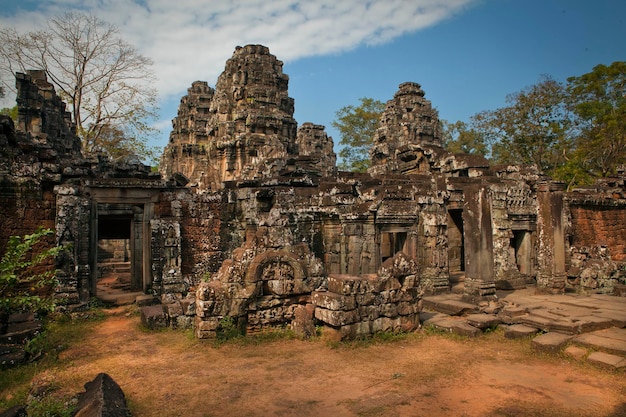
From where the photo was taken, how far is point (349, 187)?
993 centimetres

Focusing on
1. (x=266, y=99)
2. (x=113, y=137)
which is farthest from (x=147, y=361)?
(x=113, y=137)

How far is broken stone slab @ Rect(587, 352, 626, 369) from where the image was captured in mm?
5215

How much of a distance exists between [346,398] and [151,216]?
24.4 feet

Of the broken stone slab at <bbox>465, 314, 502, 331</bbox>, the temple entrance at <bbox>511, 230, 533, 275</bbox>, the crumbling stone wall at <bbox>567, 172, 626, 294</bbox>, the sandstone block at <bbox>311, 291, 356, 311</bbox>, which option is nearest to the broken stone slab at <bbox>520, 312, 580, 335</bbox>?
the broken stone slab at <bbox>465, 314, 502, 331</bbox>

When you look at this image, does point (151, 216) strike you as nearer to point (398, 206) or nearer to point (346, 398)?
point (398, 206)

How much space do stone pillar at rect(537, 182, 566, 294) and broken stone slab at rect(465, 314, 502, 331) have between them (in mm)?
3957

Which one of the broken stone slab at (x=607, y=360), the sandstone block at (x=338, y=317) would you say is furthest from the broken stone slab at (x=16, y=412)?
the broken stone slab at (x=607, y=360)

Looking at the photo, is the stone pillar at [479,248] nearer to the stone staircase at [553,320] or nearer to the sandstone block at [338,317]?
the stone staircase at [553,320]

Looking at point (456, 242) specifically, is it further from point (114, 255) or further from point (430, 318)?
point (114, 255)

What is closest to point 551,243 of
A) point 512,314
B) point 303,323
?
point 512,314

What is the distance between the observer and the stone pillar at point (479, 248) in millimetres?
9062

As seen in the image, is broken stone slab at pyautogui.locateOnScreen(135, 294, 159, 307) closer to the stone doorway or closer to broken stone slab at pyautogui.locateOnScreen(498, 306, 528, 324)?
the stone doorway

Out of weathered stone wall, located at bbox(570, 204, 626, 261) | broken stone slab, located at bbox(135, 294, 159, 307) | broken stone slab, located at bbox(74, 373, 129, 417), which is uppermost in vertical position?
weathered stone wall, located at bbox(570, 204, 626, 261)

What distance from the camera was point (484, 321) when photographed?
7.11 metres
